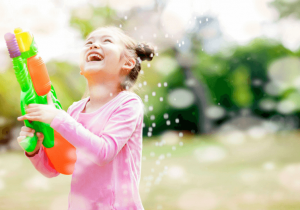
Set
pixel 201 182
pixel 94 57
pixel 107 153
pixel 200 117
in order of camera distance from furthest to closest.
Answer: pixel 200 117, pixel 201 182, pixel 94 57, pixel 107 153

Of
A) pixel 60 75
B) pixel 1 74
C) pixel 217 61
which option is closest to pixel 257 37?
pixel 217 61

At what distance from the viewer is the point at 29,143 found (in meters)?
1.08

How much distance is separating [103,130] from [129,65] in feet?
0.95

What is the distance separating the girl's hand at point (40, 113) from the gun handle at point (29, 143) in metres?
0.08

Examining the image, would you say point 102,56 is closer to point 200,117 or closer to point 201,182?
point 201,182

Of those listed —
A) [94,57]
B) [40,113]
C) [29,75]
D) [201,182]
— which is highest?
[201,182]

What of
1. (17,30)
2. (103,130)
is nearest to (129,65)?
(103,130)

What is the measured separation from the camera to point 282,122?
10.0 meters

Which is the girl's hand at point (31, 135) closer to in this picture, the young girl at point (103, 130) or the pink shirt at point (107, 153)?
the young girl at point (103, 130)

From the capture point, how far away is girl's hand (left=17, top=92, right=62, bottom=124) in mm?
1010

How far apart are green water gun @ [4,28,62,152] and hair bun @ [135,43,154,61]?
0.40 meters

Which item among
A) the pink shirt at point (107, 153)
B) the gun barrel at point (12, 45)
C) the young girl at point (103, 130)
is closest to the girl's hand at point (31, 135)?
the young girl at point (103, 130)

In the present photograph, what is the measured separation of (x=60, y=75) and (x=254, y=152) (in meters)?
5.04

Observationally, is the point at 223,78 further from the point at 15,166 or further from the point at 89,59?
the point at 89,59
